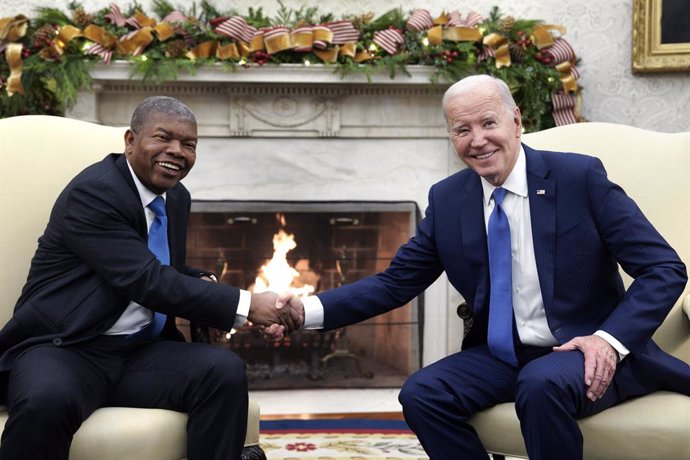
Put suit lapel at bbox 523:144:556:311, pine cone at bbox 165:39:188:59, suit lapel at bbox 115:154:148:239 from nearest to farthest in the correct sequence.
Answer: suit lapel at bbox 523:144:556:311, suit lapel at bbox 115:154:148:239, pine cone at bbox 165:39:188:59

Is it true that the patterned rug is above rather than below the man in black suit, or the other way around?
below

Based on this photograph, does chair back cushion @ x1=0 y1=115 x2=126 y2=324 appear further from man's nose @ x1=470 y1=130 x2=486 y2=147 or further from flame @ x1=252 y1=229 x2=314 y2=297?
flame @ x1=252 y1=229 x2=314 y2=297

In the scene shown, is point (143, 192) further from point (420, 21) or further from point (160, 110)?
point (420, 21)

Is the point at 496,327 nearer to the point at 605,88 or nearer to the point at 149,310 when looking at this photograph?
the point at 149,310

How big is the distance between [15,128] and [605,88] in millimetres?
2865

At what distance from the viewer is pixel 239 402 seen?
2.16 m

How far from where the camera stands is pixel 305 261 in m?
4.52

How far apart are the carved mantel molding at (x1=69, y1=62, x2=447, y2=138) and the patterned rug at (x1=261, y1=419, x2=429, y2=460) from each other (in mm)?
1401

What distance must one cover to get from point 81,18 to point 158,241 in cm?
207

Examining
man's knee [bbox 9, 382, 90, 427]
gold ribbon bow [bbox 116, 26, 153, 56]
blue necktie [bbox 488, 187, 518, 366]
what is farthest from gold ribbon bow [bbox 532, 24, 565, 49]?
→ man's knee [bbox 9, 382, 90, 427]

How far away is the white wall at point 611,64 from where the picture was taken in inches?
172

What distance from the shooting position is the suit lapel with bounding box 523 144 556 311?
7.32ft

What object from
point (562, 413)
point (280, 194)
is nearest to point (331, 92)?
point (280, 194)

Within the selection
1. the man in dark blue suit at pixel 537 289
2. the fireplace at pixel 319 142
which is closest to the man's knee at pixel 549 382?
the man in dark blue suit at pixel 537 289
